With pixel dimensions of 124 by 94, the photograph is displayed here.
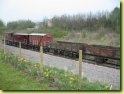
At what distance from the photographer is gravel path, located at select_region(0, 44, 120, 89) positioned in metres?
4.90

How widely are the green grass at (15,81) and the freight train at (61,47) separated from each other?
0.62 metres

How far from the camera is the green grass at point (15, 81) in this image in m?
5.11

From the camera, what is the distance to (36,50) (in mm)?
6211

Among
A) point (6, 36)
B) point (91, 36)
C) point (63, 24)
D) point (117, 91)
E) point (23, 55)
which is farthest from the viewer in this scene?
point (23, 55)

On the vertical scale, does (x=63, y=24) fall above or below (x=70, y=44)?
above

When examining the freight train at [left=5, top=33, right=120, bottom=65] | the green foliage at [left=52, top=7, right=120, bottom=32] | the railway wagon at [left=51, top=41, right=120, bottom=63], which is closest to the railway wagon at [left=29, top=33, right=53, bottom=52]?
the freight train at [left=5, top=33, right=120, bottom=65]

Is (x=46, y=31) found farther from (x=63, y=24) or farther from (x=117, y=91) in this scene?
(x=117, y=91)

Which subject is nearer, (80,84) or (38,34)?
(80,84)

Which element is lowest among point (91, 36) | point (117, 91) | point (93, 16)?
point (117, 91)

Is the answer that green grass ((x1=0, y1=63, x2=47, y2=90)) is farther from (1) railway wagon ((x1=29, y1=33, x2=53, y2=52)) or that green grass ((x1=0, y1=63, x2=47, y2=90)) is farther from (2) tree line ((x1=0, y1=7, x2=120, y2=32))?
(2) tree line ((x1=0, y1=7, x2=120, y2=32))

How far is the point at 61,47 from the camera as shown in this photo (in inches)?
217

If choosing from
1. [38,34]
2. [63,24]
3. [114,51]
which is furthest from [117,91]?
[38,34]

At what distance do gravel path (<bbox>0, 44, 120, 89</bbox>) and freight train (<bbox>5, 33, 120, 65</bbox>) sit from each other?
147 mm

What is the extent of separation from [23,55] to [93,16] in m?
2.47
